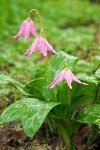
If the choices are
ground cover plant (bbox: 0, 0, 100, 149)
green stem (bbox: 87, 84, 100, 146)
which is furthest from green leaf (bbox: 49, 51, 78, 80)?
green stem (bbox: 87, 84, 100, 146)

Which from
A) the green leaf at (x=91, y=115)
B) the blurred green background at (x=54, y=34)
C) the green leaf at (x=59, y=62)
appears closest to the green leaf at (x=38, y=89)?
the green leaf at (x=59, y=62)

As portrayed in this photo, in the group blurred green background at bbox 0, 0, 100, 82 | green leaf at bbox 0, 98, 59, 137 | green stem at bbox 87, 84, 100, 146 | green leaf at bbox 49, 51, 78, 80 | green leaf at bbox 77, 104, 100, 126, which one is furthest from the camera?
blurred green background at bbox 0, 0, 100, 82

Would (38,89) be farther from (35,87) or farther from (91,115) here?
(91,115)

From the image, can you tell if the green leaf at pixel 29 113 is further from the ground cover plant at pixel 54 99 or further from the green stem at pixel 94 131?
the green stem at pixel 94 131

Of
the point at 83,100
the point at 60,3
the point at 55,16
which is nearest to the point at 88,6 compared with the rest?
the point at 60,3

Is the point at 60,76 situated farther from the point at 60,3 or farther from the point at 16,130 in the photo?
the point at 60,3

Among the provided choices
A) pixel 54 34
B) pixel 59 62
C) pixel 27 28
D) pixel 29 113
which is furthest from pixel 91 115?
pixel 54 34

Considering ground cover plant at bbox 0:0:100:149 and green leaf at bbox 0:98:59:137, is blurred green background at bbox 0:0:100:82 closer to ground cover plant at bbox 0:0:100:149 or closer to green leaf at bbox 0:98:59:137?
ground cover plant at bbox 0:0:100:149
